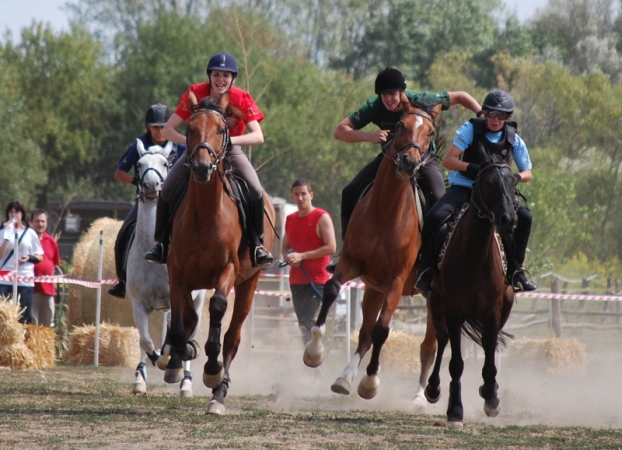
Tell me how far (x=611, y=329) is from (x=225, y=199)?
12.9 meters

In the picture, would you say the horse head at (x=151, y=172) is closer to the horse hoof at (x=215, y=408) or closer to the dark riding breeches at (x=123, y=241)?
the dark riding breeches at (x=123, y=241)

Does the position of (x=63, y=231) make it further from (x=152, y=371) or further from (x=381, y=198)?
(x=381, y=198)

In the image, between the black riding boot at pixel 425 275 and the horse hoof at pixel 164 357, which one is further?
the horse hoof at pixel 164 357

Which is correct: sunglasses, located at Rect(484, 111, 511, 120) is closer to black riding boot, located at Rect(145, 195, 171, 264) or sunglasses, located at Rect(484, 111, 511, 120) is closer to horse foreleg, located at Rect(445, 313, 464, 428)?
horse foreleg, located at Rect(445, 313, 464, 428)

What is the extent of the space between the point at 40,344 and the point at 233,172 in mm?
6305

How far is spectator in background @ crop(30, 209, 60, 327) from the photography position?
632 inches

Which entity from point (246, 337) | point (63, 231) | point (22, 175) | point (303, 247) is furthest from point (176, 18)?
point (303, 247)

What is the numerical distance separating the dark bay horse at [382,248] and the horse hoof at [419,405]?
95 centimetres

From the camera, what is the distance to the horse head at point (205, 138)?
26.6ft

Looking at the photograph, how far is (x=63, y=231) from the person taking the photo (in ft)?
101

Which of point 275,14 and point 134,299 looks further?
point 275,14

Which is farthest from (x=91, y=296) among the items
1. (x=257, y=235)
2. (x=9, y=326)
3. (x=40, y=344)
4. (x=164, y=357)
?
(x=257, y=235)

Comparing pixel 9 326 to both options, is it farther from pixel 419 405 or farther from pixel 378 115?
pixel 378 115

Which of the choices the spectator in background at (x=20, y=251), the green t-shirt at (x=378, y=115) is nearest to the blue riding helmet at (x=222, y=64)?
the green t-shirt at (x=378, y=115)
